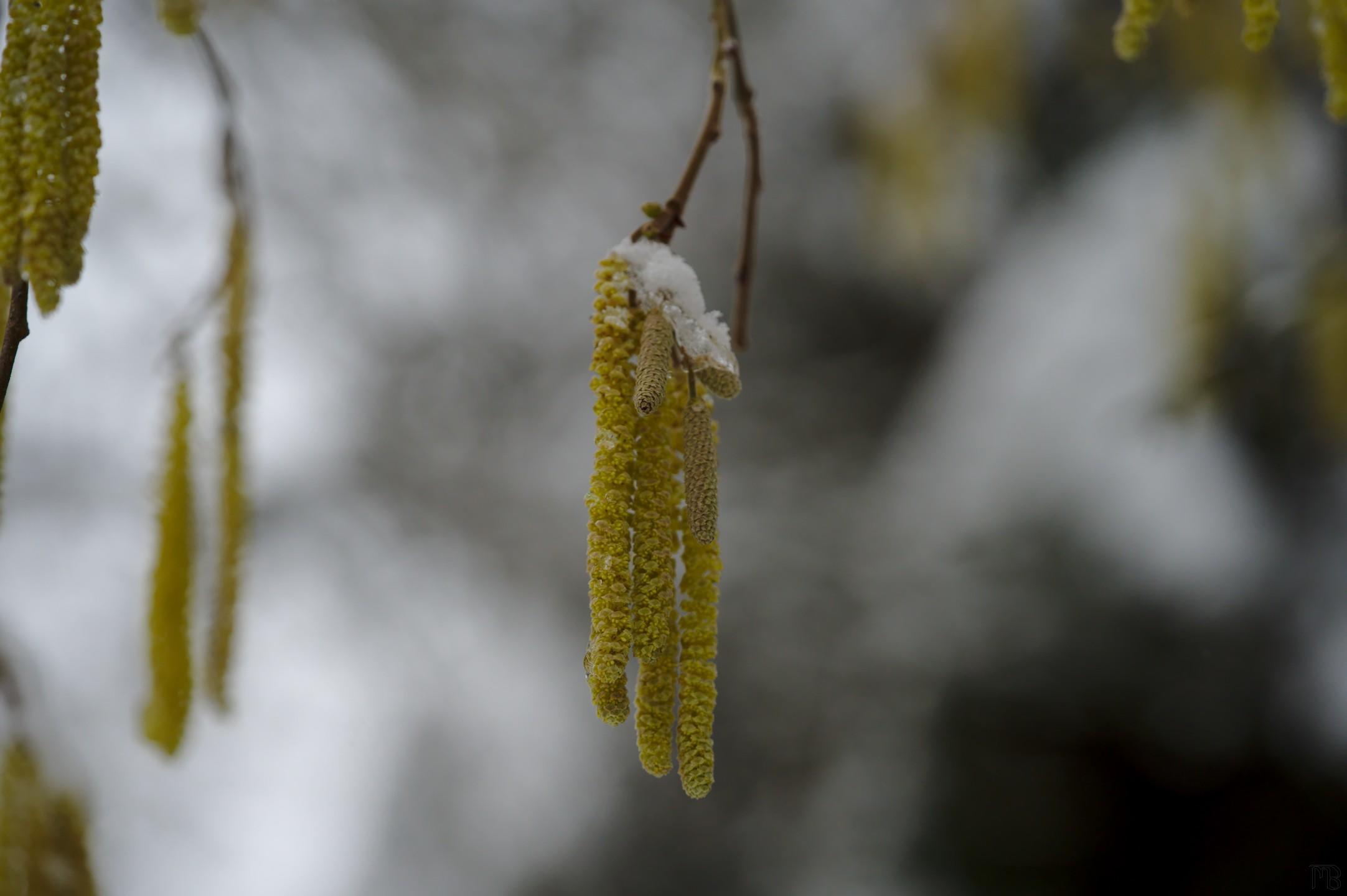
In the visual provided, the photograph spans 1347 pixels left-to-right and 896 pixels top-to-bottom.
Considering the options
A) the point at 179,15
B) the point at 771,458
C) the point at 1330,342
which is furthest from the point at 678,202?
the point at 771,458

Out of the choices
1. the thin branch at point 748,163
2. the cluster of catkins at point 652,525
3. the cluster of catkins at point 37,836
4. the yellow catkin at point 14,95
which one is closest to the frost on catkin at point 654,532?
the cluster of catkins at point 652,525

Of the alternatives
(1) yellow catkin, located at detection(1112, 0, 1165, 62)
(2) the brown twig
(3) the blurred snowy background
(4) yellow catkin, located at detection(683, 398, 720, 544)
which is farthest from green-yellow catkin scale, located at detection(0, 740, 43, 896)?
(3) the blurred snowy background

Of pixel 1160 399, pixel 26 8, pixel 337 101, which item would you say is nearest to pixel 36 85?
pixel 26 8

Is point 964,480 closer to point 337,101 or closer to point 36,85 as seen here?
point 337,101

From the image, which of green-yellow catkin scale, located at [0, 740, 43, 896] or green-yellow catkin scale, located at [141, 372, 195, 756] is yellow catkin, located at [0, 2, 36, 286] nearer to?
green-yellow catkin scale, located at [141, 372, 195, 756]

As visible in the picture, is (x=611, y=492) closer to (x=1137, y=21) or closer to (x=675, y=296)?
(x=675, y=296)

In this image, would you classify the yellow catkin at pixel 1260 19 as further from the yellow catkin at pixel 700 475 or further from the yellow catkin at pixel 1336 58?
the yellow catkin at pixel 700 475

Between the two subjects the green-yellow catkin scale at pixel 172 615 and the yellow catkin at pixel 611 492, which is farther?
the green-yellow catkin scale at pixel 172 615
